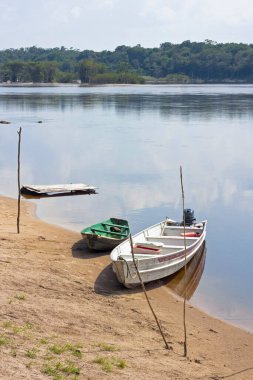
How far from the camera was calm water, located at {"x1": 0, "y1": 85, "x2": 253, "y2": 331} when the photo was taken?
21375 mm

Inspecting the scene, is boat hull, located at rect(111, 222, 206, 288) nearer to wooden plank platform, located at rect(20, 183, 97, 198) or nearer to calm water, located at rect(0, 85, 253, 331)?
calm water, located at rect(0, 85, 253, 331)

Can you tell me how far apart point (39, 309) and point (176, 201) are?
62.5 feet

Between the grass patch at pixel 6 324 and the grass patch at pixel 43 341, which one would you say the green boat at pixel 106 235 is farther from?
the grass patch at pixel 43 341

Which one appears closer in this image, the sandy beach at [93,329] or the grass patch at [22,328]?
the sandy beach at [93,329]

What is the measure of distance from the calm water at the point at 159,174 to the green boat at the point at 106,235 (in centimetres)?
279

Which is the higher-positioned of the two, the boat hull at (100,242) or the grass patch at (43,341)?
the grass patch at (43,341)

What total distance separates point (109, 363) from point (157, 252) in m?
8.94

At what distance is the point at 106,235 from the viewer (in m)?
22.0

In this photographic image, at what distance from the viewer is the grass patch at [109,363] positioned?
10831 mm

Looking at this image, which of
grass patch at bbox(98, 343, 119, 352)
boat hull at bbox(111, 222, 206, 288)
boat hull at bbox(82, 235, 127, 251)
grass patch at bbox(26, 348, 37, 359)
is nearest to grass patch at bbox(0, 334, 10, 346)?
grass patch at bbox(26, 348, 37, 359)

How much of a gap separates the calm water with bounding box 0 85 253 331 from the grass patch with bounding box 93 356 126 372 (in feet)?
19.1

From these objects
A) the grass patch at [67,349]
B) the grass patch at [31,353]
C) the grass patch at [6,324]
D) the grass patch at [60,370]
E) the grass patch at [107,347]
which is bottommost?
the grass patch at [107,347]

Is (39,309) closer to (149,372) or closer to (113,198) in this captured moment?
(149,372)

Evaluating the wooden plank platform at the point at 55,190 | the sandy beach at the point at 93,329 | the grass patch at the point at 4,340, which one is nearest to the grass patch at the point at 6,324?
the sandy beach at the point at 93,329
